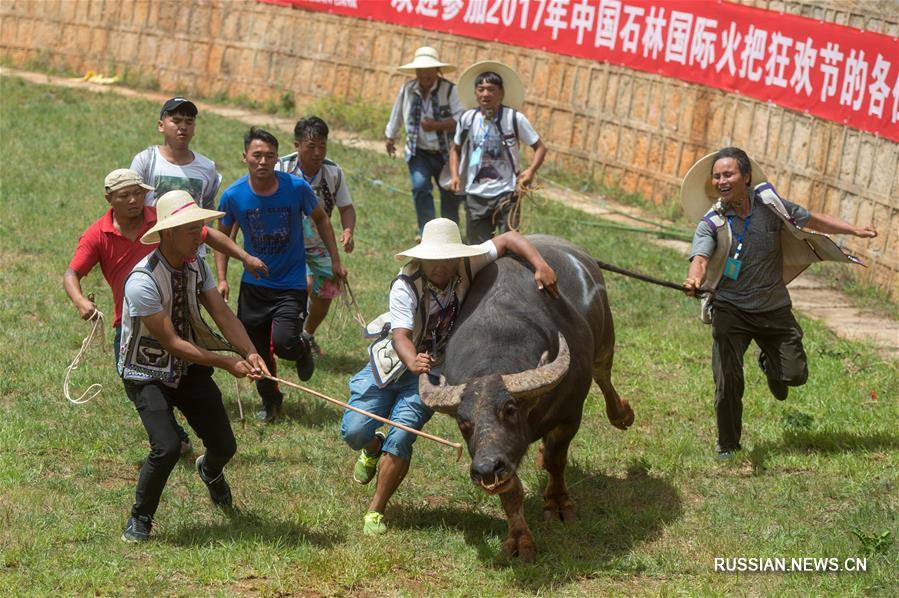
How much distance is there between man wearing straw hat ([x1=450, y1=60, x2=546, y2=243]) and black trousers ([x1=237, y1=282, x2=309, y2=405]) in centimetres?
275

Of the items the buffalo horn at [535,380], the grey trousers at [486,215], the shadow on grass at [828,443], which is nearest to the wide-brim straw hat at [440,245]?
the buffalo horn at [535,380]

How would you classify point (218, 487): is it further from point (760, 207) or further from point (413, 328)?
point (760, 207)

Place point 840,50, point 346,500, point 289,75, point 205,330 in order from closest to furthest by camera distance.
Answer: point 205,330 → point 346,500 → point 840,50 → point 289,75

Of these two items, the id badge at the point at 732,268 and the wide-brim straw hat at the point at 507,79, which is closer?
the id badge at the point at 732,268

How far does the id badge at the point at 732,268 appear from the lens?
7445 millimetres

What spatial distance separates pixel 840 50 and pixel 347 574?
28.5ft

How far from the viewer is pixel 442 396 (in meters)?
5.86

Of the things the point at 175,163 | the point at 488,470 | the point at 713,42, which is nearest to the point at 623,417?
the point at 488,470

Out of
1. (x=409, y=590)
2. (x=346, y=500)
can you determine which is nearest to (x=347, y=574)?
(x=409, y=590)

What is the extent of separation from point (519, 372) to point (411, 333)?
0.70 meters

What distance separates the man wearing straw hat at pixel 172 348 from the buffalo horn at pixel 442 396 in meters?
0.87

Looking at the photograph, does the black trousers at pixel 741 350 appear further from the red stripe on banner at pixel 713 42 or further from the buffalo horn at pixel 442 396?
the red stripe on banner at pixel 713 42

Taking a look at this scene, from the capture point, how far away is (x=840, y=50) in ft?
40.0

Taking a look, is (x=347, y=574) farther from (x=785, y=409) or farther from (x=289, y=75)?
(x=289, y=75)
